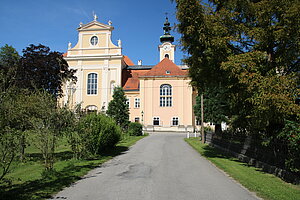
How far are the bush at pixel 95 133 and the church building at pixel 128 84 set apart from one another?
2678 cm

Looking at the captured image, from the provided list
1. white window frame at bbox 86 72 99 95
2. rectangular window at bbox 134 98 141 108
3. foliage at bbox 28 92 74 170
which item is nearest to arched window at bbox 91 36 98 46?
white window frame at bbox 86 72 99 95

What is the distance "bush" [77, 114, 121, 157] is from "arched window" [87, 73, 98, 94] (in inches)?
1253

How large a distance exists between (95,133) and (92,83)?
110 feet

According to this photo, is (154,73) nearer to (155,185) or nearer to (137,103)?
(137,103)

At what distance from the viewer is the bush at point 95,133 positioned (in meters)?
11.0

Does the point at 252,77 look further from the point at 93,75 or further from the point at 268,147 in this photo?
the point at 93,75


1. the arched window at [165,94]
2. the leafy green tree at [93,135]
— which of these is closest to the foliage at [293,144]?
the leafy green tree at [93,135]

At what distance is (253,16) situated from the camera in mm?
9758

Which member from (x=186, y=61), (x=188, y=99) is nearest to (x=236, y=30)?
(x=186, y=61)

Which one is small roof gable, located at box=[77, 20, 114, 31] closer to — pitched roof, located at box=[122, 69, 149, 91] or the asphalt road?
pitched roof, located at box=[122, 69, 149, 91]

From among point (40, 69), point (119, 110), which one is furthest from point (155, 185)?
point (119, 110)

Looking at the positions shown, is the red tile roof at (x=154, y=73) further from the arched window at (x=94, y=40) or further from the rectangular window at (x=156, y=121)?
the arched window at (x=94, y=40)

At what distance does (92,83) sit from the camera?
44219 mm

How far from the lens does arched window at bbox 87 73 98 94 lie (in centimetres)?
4397
